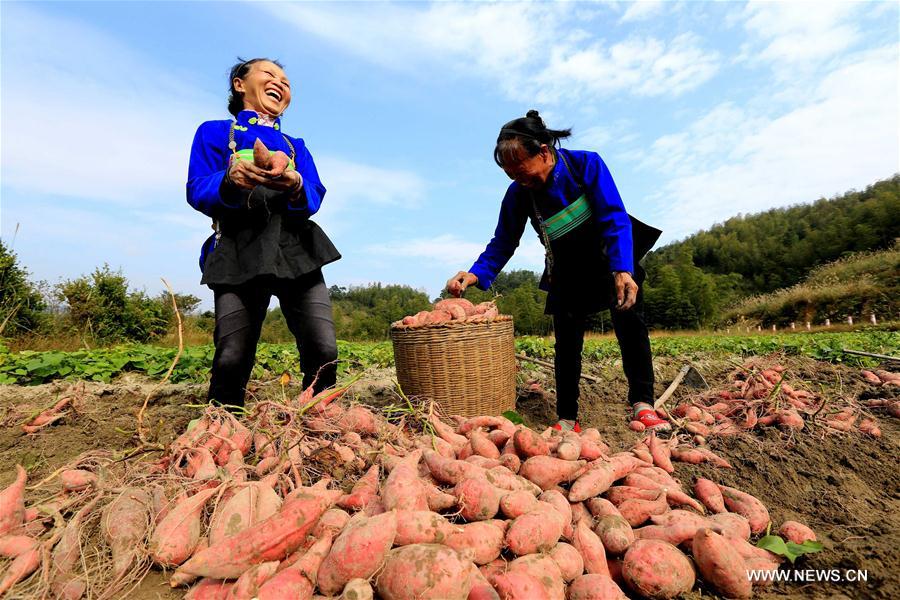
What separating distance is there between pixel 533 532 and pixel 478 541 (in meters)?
0.15

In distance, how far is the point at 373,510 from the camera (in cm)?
129

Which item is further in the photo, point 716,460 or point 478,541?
point 716,460

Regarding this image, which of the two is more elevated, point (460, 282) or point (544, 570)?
point (460, 282)

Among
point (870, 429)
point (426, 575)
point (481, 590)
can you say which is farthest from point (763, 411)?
point (426, 575)

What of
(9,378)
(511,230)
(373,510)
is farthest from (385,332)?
(373,510)

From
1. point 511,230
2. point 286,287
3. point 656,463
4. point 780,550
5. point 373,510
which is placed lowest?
point 780,550

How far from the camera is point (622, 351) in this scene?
281cm

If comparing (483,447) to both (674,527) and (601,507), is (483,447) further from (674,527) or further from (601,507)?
(674,527)

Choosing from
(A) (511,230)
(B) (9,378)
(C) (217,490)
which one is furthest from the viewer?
(B) (9,378)

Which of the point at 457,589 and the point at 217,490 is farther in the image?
the point at 217,490

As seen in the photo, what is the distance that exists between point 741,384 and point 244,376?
10.2ft

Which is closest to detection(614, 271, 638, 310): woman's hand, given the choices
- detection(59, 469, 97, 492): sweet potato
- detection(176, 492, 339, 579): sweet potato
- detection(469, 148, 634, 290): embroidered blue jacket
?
detection(469, 148, 634, 290): embroidered blue jacket

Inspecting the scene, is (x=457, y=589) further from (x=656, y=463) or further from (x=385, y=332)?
(x=385, y=332)

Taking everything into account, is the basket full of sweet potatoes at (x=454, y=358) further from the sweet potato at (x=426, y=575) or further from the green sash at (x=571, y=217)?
the sweet potato at (x=426, y=575)
